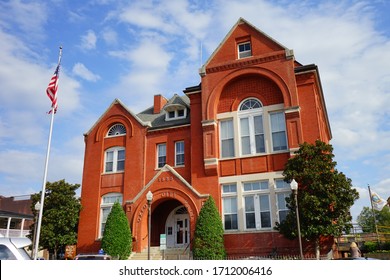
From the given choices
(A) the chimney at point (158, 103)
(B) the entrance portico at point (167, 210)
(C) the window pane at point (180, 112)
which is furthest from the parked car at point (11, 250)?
(A) the chimney at point (158, 103)

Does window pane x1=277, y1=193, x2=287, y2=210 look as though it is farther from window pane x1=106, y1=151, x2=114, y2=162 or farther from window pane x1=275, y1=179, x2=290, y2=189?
window pane x1=106, y1=151, x2=114, y2=162

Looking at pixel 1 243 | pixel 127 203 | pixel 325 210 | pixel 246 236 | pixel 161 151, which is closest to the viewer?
pixel 1 243

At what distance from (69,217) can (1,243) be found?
793 inches

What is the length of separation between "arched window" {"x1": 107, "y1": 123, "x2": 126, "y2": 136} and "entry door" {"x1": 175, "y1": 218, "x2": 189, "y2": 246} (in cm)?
883

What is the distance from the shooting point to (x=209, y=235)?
69.5ft

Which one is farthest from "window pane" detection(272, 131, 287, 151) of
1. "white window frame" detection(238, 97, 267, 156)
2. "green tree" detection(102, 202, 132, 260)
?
"green tree" detection(102, 202, 132, 260)

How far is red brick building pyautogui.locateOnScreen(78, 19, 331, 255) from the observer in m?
22.8

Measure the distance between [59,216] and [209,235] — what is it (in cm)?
1208

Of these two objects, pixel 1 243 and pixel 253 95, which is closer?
pixel 1 243

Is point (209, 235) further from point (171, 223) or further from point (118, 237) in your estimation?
point (171, 223)

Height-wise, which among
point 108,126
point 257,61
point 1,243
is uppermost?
point 257,61

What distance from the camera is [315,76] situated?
24.1 meters
